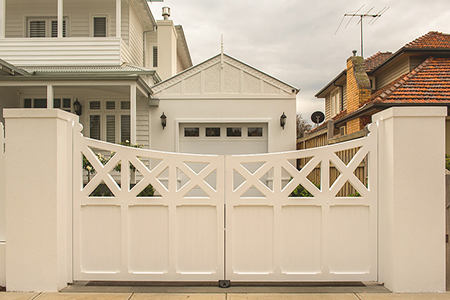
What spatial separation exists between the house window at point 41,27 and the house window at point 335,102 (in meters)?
13.3

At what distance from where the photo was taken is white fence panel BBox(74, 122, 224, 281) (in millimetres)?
2980

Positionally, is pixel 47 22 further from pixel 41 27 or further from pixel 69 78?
pixel 69 78

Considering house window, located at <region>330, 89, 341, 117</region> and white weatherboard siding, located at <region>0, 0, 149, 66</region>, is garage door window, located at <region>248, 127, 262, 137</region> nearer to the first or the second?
white weatherboard siding, located at <region>0, 0, 149, 66</region>

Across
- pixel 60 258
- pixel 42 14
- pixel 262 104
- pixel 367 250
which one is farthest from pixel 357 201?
pixel 42 14

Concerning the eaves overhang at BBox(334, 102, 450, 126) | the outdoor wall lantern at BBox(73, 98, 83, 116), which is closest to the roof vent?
the outdoor wall lantern at BBox(73, 98, 83, 116)

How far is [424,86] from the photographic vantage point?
872 centimetres

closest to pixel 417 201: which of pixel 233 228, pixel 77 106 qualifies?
pixel 233 228

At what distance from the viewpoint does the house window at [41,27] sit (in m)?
11.2

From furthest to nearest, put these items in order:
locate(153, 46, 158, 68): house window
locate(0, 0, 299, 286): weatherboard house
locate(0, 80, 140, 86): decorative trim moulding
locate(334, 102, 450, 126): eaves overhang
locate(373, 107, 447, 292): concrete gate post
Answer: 1. locate(153, 46, 158, 68): house window
2. locate(0, 0, 299, 286): weatherboard house
3. locate(0, 80, 140, 86): decorative trim moulding
4. locate(334, 102, 450, 126): eaves overhang
5. locate(373, 107, 447, 292): concrete gate post

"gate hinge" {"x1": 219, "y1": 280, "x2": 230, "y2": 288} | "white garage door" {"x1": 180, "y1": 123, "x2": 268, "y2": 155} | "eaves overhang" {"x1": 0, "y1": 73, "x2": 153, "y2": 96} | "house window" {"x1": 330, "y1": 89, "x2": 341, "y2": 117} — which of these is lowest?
"gate hinge" {"x1": 219, "y1": 280, "x2": 230, "y2": 288}

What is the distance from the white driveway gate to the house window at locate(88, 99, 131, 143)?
7490mm

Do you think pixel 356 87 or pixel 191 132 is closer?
pixel 191 132

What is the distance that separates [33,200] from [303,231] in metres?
2.59

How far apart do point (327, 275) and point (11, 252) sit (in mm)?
3023
